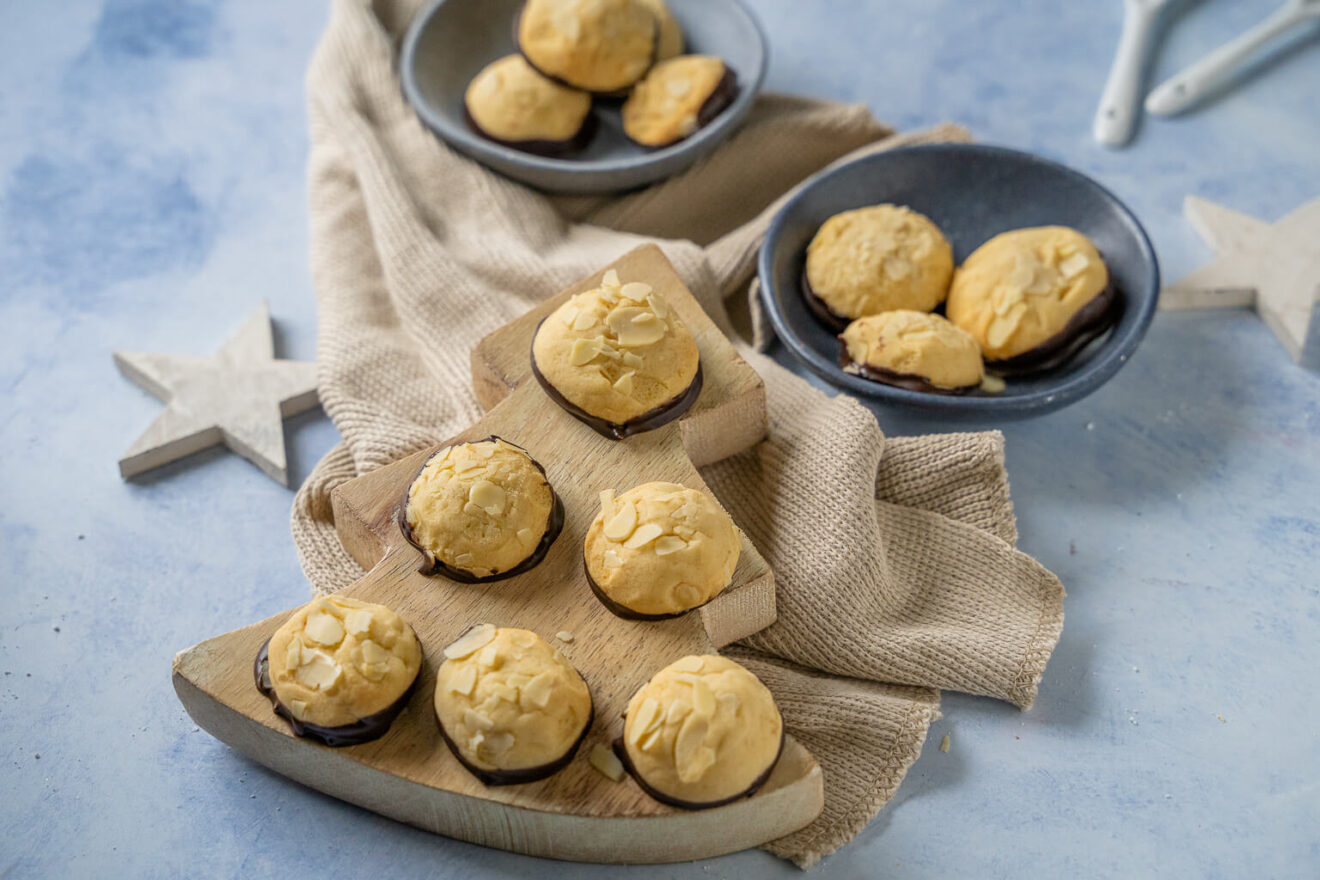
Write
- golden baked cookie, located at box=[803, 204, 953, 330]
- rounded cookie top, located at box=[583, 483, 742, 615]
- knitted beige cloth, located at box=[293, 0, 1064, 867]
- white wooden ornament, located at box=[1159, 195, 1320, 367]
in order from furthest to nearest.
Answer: white wooden ornament, located at box=[1159, 195, 1320, 367] < golden baked cookie, located at box=[803, 204, 953, 330] < knitted beige cloth, located at box=[293, 0, 1064, 867] < rounded cookie top, located at box=[583, 483, 742, 615]

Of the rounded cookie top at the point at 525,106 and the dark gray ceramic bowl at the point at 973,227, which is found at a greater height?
the rounded cookie top at the point at 525,106

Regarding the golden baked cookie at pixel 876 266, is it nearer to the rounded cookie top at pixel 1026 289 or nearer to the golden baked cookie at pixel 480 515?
the rounded cookie top at pixel 1026 289

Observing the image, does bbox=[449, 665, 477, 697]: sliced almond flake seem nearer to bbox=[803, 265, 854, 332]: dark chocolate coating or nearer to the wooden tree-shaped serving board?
the wooden tree-shaped serving board

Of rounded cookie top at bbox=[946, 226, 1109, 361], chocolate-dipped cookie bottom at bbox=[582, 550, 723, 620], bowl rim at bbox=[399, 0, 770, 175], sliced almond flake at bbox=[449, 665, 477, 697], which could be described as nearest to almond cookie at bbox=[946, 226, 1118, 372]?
rounded cookie top at bbox=[946, 226, 1109, 361]

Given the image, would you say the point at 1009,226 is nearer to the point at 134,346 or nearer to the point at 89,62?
the point at 134,346

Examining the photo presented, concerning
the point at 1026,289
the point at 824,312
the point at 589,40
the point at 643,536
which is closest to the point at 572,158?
the point at 589,40

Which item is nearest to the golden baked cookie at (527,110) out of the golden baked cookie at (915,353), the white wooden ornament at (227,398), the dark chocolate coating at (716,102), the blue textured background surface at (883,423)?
the dark chocolate coating at (716,102)

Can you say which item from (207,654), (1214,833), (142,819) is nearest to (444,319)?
(207,654)

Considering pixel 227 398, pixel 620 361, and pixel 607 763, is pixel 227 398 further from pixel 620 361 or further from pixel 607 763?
pixel 607 763
